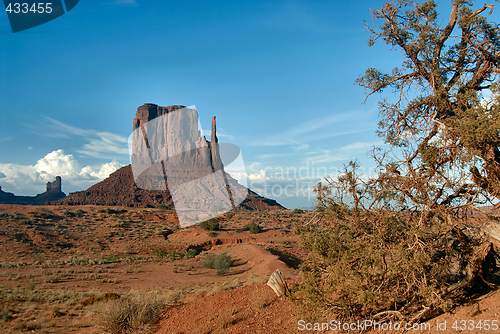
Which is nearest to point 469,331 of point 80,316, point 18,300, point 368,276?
point 368,276

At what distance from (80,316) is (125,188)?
78.6m

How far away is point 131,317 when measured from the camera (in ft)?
28.1

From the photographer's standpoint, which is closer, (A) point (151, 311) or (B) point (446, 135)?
(B) point (446, 135)

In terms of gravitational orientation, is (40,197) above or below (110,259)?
above

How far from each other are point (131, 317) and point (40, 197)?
106 metres

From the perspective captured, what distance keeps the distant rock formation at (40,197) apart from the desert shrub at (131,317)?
298 feet

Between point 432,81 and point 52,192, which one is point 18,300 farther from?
point 52,192

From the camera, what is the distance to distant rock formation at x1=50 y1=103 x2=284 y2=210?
79125 millimetres

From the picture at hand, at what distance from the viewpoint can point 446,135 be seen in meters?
5.54

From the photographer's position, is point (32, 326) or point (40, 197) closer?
point (32, 326)

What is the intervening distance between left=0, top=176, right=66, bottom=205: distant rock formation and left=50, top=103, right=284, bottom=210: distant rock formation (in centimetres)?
1726

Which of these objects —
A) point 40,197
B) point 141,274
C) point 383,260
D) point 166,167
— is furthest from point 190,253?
point 40,197

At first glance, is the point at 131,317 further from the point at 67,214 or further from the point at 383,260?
the point at 67,214

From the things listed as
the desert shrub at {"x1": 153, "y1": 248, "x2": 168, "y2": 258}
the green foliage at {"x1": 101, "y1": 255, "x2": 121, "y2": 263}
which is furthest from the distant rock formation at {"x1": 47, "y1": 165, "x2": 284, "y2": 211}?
the green foliage at {"x1": 101, "y1": 255, "x2": 121, "y2": 263}
